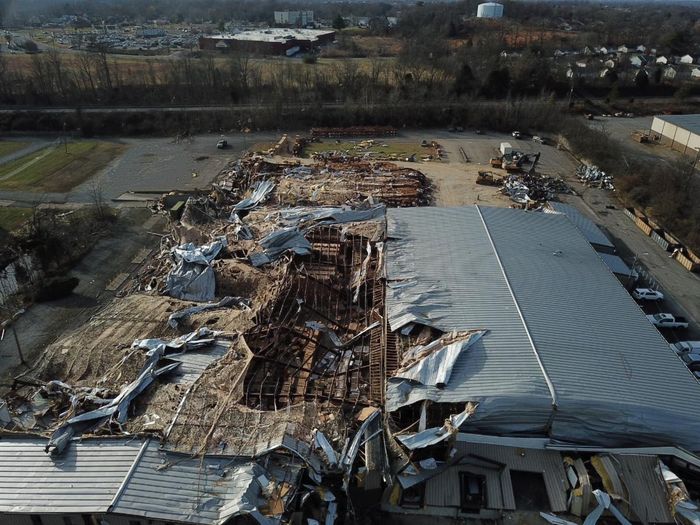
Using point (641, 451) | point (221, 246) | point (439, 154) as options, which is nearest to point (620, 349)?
point (641, 451)

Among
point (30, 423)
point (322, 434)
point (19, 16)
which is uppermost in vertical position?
point (19, 16)

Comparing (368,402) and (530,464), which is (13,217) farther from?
(530,464)

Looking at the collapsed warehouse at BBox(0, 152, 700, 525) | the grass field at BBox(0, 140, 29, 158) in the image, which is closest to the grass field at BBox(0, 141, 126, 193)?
the grass field at BBox(0, 140, 29, 158)

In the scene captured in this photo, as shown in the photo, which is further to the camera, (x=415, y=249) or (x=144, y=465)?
(x=415, y=249)

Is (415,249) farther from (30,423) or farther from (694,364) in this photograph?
(30,423)

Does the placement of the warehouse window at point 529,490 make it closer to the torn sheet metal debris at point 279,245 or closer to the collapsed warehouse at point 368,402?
the collapsed warehouse at point 368,402

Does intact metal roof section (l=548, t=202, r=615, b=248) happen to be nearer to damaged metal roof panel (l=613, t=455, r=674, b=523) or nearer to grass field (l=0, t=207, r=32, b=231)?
damaged metal roof panel (l=613, t=455, r=674, b=523)
